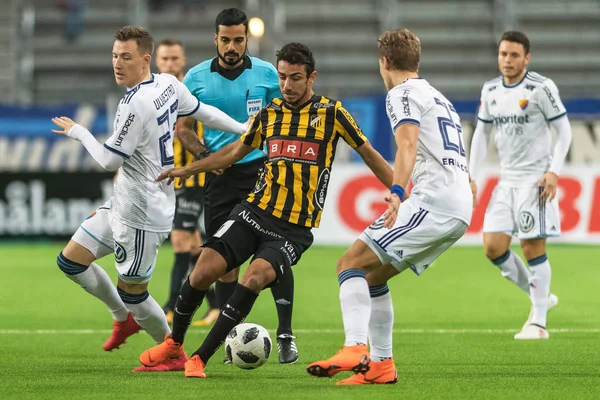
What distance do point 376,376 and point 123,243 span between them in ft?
5.89

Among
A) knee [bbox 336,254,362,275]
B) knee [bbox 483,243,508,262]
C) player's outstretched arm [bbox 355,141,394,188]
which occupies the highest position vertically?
player's outstretched arm [bbox 355,141,394,188]

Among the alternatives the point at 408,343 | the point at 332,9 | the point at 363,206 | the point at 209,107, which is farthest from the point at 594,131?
the point at 209,107

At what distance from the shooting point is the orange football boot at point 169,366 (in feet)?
21.6

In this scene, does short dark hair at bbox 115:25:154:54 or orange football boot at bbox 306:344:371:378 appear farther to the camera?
short dark hair at bbox 115:25:154:54

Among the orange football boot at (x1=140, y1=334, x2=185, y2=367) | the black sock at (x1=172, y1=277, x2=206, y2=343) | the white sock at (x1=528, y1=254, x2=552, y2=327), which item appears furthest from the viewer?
the white sock at (x1=528, y1=254, x2=552, y2=327)

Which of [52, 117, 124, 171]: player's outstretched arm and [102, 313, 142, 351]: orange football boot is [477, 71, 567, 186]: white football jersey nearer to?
[102, 313, 142, 351]: orange football boot

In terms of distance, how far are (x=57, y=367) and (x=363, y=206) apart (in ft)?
34.7

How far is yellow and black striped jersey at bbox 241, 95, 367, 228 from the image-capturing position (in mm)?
6273

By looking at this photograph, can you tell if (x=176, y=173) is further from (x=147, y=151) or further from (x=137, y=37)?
(x=137, y=37)

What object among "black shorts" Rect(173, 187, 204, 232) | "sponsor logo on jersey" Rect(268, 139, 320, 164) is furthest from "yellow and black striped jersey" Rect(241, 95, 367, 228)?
"black shorts" Rect(173, 187, 204, 232)

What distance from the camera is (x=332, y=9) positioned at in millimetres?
23922

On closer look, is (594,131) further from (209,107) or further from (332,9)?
(209,107)

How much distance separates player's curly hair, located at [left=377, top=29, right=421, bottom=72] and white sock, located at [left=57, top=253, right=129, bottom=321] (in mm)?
2393

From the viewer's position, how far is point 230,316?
6156mm
